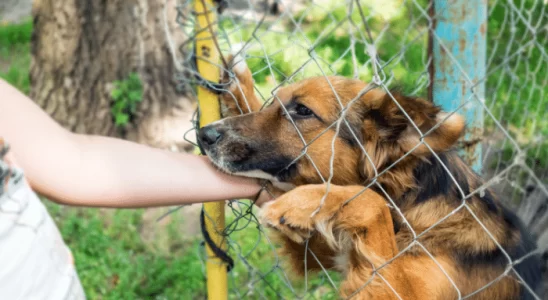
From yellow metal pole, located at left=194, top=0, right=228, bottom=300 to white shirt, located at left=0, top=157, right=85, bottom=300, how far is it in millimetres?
899

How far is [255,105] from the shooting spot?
2910 millimetres

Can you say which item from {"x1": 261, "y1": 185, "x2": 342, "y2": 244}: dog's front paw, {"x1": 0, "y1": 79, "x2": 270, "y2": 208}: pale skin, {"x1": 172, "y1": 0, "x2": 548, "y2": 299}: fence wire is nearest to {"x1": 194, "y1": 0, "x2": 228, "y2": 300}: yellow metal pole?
{"x1": 172, "y1": 0, "x2": 548, "y2": 299}: fence wire

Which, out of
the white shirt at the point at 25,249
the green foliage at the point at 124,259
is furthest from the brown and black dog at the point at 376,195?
the green foliage at the point at 124,259

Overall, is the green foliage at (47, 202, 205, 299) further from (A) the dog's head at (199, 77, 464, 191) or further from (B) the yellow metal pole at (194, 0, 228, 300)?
(A) the dog's head at (199, 77, 464, 191)

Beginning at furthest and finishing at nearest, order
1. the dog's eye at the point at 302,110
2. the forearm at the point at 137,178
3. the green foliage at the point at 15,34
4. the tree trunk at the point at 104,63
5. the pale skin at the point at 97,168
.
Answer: the green foliage at the point at 15,34 → the tree trunk at the point at 104,63 → the dog's eye at the point at 302,110 → the forearm at the point at 137,178 → the pale skin at the point at 97,168

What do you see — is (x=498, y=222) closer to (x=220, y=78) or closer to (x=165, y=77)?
(x=220, y=78)

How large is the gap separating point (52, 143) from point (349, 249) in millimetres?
1162

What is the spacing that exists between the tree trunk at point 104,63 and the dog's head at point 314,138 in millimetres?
2558

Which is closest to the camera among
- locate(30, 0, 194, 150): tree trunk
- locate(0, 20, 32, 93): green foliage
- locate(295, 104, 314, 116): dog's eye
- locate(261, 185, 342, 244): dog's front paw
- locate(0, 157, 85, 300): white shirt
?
locate(0, 157, 85, 300): white shirt

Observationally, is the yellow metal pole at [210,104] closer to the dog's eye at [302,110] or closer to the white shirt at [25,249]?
the dog's eye at [302,110]

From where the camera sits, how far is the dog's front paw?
1.99 metres

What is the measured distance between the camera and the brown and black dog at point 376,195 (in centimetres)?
201

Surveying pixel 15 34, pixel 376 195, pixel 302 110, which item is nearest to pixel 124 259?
pixel 302 110

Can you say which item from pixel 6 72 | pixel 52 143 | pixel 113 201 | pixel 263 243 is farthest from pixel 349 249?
pixel 6 72
